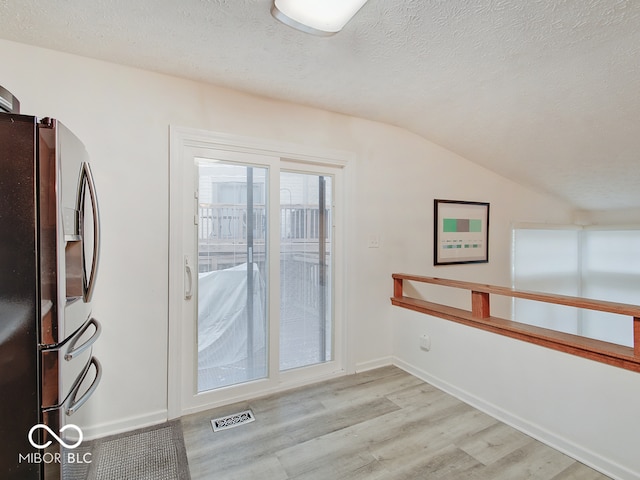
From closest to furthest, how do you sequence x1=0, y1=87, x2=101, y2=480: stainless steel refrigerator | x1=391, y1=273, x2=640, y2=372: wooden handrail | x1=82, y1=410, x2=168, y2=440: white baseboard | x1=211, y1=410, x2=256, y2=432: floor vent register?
1. x1=0, y1=87, x2=101, y2=480: stainless steel refrigerator
2. x1=391, y1=273, x2=640, y2=372: wooden handrail
3. x1=82, y1=410, x2=168, y2=440: white baseboard
4. x1=211, y1=410, x2=256, y2=432: floor vent register

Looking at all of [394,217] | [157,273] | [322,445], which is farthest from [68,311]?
A: [394,217]

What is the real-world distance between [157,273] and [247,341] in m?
0.83

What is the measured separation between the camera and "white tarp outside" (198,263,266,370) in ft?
7.34

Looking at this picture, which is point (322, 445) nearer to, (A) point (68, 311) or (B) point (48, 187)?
(A) point (68, 311)

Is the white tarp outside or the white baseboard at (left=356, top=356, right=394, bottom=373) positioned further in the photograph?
the white baseboard at (left=356, top=356, right=394, bottom=373)

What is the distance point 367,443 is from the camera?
5.97 feet

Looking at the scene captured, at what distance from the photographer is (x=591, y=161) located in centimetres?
270

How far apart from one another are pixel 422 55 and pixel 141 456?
2711 mm

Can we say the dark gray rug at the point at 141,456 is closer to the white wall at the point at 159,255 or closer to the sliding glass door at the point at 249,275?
the white wall at the point at 159,255

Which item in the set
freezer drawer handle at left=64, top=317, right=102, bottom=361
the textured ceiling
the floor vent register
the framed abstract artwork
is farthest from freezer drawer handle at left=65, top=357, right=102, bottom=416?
the framed abstract artwork

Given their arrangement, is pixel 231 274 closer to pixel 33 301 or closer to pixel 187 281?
pixel 187 281

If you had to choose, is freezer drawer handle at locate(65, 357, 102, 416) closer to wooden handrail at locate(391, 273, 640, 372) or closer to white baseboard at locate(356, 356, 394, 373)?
white baseboard at locate(356, 356, 394, 373)

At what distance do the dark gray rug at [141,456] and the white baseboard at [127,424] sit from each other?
34 millimetres

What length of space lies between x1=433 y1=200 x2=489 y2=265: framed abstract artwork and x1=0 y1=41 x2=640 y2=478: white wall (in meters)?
0.84
